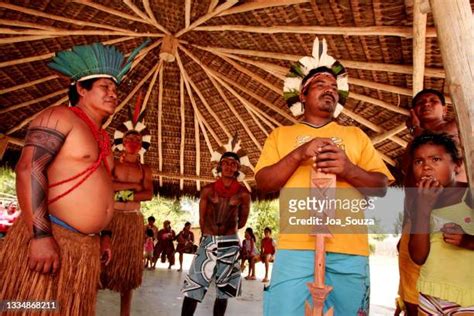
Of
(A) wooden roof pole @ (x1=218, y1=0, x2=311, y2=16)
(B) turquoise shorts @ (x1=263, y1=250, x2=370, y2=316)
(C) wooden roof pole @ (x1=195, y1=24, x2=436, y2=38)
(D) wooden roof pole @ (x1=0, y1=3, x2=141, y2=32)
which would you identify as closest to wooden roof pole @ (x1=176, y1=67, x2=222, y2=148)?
(D) wooden roof pole @ (x1=0, y1=3, x2=141, y2=32)

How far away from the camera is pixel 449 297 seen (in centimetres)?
197

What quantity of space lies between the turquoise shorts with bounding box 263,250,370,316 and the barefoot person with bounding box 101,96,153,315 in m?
2.89

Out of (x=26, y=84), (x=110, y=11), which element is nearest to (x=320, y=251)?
(x=110, y=11)

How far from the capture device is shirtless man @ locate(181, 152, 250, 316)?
435 cm

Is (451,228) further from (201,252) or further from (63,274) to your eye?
(201,252)

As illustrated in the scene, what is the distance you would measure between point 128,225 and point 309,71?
3207 millimetres

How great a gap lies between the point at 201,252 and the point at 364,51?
9.24 feet

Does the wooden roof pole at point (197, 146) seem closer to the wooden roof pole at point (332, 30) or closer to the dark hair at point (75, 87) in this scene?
the wooden roof pole at point (332, 30)

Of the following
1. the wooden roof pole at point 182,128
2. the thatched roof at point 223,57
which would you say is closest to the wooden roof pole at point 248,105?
the thatched roof at point 223,57

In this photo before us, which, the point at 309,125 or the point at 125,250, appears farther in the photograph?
the point at 125,250

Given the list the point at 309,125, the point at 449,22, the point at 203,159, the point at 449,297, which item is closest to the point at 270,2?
the point at 309,125

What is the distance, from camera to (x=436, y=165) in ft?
7.11

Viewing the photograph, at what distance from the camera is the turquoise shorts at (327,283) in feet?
6.66

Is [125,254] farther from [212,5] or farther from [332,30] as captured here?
[332,30]
